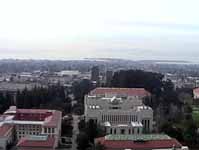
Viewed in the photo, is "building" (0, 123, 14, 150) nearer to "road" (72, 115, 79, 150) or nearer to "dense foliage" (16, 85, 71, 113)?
"road" (72, 115, 79, 150)

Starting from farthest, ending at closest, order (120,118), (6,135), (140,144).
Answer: (120,118), (6,135), (140,144)

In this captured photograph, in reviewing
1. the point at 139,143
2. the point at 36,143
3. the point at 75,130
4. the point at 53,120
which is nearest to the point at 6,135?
the point at 53,120

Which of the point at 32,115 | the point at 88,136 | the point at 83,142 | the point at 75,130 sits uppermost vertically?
the point at 32,115

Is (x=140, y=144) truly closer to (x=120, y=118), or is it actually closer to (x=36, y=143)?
(x=36, y=143)

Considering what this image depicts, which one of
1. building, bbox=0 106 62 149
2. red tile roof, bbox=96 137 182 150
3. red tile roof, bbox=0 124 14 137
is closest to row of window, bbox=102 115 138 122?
building, bbox=0 106 62 149

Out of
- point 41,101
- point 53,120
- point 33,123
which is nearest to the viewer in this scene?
point 53,120

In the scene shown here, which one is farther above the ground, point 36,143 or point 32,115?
point 32,115

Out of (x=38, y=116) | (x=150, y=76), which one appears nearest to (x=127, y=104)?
(x=38, y=116)

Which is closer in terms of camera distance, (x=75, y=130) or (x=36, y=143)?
(x=36, y=143)

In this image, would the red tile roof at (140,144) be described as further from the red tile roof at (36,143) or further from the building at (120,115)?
the building at (120,115)

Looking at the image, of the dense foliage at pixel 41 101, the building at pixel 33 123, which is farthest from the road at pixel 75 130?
the dense foliage at pixel 41 101
